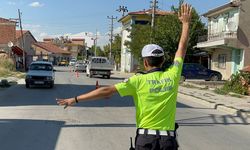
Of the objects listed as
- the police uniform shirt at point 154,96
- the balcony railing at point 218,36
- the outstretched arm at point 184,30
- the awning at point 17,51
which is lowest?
the awning at point 17,51

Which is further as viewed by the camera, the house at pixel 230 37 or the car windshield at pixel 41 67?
the house at pixel 230 37

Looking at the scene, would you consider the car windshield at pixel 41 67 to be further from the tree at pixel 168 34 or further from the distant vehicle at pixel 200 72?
the distant vehicle at pixel 200 72

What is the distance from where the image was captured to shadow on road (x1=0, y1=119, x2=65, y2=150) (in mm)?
8875

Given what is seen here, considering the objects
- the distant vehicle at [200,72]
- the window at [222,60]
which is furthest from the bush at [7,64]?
the window at [222,60]

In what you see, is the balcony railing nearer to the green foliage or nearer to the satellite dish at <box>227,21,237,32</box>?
the satellite dish at <box>227,21,237,32</box>

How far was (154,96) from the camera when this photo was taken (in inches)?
168

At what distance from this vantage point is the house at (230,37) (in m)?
38.8

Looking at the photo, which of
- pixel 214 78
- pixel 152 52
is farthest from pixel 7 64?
pixel 152 52

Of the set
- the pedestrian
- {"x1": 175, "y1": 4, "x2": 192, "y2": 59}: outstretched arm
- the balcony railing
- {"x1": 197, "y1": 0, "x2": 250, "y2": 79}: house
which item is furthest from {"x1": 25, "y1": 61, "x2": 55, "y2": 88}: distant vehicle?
the pedestrian

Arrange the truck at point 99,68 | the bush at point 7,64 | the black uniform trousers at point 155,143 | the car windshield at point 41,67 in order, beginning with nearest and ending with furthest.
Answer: the black uniform trousers at point 155,143 → the car windshield at point 41,67 → the truck at point 99,68 → the bush at point 7,64

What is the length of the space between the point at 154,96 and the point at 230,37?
3625cm

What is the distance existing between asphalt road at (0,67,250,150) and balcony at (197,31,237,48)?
23.9 m

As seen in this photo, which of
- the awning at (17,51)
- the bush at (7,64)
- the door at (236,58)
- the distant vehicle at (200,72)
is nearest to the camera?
the door at (236,58)

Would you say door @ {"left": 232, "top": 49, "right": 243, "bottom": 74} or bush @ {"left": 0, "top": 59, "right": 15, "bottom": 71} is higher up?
door @ {"left": 232, "top": 49, "right": 243, "bottom": 74}
